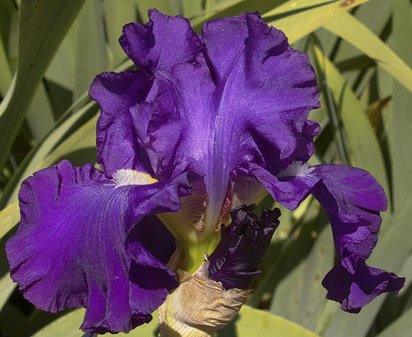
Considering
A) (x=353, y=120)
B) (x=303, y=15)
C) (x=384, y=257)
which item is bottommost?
(x=384, y=257)

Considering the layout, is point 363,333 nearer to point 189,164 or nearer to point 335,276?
point 335,276

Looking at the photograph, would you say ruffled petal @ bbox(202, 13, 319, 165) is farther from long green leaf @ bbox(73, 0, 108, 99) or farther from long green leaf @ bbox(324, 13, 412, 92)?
long green leaf @ bbox(73, 0, 108, 99)

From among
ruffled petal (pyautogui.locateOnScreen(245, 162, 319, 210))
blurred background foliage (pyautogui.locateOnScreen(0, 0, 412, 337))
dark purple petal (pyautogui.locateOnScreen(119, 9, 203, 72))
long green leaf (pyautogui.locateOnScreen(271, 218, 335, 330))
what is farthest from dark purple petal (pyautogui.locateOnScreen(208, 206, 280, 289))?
long green leaf (pyautogui.locateOnScreen(271, 218, 335, 330))

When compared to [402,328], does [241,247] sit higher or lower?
higher

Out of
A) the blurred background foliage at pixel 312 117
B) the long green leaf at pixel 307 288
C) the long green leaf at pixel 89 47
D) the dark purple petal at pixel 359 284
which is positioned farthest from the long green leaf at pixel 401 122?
the dark purple petal at pixel 359 284

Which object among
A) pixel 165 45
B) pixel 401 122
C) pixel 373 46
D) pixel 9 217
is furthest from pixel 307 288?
pixel 165 45

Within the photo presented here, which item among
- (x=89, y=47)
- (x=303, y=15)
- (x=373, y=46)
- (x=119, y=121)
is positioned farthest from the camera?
(x=89, y=47)

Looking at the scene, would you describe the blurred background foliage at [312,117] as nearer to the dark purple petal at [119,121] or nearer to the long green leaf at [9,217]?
the long green leaf at [9,217]

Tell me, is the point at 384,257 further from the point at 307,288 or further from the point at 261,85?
the point at 261,85
